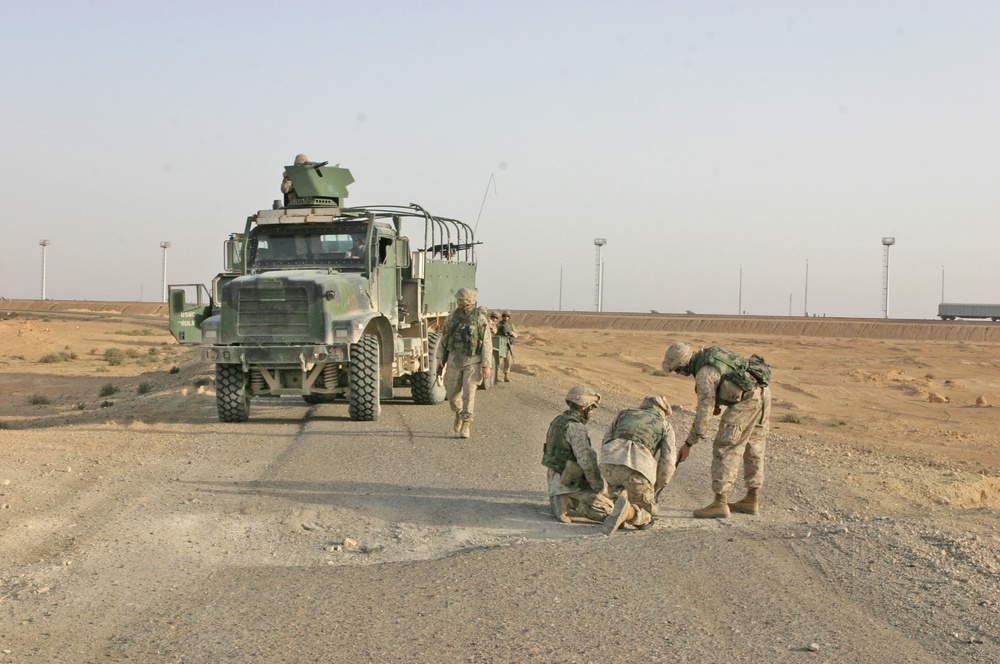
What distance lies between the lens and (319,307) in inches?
510

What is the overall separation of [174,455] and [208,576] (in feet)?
16.1

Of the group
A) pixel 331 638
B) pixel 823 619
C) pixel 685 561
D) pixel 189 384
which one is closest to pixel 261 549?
pixel 331 638

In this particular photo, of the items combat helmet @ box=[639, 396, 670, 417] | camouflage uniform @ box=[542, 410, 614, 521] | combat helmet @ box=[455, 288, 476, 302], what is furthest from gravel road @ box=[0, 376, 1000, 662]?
combat helmet @ box=[455, 288, 476, 302]

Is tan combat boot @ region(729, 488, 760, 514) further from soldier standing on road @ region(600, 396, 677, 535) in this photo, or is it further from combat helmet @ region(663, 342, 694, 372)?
combat helmet @ region(663, 342, 694, 372)

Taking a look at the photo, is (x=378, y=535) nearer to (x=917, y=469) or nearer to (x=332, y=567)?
(x=332, y=567)

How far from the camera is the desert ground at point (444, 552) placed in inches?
209

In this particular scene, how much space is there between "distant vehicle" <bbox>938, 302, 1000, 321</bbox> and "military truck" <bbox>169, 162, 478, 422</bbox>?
243ft

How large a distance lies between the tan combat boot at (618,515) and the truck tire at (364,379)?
20.7 feet

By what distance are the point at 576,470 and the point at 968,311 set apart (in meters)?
81.7

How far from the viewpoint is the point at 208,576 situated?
259 inches

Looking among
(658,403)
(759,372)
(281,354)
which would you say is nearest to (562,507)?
(658,403)

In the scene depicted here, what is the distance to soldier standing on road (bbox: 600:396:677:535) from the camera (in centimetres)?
752

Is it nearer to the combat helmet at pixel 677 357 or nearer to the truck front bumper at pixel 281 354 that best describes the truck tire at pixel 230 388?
the truck front bumper at pixel 281 354

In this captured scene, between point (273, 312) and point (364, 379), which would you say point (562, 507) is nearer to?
point (364, 379)
